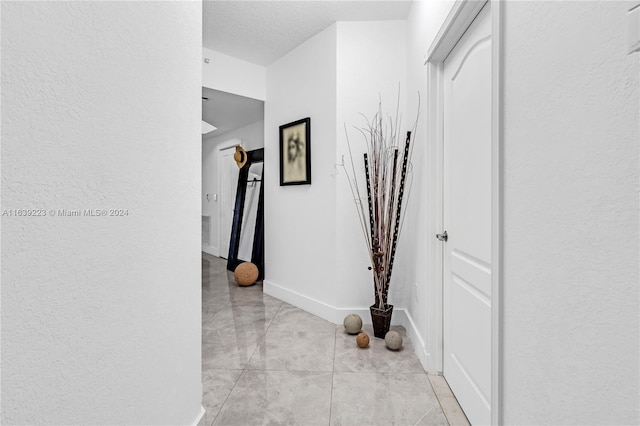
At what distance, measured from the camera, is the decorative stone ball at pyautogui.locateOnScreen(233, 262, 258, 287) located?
3959 mm

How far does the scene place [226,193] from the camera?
579 centimetres

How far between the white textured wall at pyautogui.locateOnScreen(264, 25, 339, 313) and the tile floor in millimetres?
516

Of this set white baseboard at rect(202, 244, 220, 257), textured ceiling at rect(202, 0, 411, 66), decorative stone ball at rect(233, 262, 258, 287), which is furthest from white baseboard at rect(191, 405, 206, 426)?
white baseboard at rect(202, 244, 220, 257)

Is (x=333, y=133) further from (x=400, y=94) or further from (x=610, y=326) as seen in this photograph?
(x=610, y=326)

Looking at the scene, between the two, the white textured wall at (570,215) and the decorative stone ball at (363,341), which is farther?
the decorative stone ball at (363,341)

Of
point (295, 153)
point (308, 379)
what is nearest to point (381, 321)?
point (308, 379)

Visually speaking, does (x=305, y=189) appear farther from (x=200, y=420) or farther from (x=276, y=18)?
(x=200, y=420)

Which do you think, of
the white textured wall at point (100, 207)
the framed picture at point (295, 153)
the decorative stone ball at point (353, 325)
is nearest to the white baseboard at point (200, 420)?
the white textured wall at point (100, 207)

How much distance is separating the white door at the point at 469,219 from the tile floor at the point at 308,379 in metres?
0.23

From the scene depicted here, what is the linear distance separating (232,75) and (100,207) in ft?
9.53

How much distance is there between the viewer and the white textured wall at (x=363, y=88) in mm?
2697

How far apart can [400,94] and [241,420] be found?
8.33ft

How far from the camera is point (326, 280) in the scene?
9.48 feet

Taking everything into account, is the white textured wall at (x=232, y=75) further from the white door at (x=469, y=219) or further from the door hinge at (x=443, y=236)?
the door hinge at (x=443, y=236)
